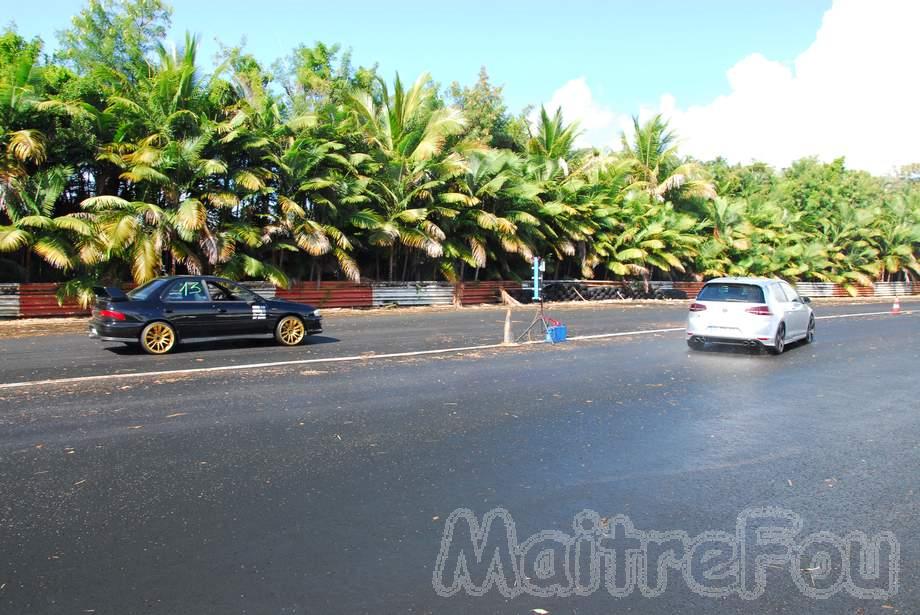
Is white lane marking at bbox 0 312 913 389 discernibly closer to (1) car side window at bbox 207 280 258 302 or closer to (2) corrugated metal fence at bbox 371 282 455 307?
(1) car side window at bbox 207 280 258 302

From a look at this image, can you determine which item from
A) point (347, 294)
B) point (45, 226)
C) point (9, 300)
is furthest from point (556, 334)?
point (9, 300)

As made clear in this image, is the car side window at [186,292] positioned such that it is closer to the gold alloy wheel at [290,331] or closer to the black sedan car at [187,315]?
the black sedan car at [187,315]

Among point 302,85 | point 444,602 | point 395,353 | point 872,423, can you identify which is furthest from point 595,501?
point 302,85

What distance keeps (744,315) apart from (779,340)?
94 centimetres

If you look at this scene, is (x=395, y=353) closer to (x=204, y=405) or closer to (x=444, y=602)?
(x=204, y=405)

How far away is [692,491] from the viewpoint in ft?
17.5

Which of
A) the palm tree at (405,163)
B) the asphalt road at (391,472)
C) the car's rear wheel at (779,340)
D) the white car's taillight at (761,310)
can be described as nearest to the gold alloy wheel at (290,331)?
the asphalt road at (391,472)

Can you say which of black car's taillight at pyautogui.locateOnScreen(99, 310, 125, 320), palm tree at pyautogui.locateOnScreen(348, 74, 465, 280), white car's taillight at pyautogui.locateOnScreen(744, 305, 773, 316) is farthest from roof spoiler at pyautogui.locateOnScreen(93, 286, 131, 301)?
palm tree at pyautogui.locateOnScreen(348, 74, 465, 280)

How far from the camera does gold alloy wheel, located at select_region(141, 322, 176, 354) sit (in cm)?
1248

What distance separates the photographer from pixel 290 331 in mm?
14273

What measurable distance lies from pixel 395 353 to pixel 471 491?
323 inches

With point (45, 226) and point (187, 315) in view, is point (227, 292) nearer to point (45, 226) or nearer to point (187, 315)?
point (187, 315)

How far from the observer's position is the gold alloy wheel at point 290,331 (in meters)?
14.2

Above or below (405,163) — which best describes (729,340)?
below
